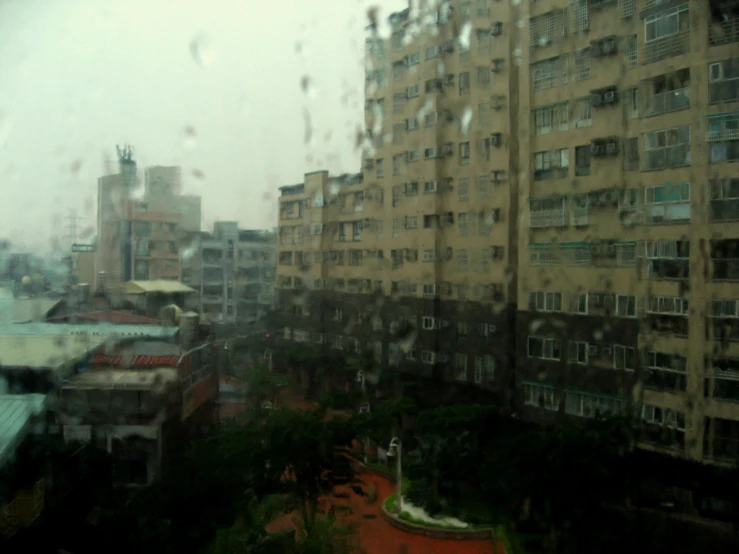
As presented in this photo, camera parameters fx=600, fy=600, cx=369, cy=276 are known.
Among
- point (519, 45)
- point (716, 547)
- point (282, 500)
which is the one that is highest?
point (519, 45)

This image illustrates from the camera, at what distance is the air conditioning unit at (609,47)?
2440 millimetres

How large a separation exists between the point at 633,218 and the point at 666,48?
2.12 ft

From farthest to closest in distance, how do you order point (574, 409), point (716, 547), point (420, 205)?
1. point (420, 205)
2. point (574, 409)
3. point (716, 547)

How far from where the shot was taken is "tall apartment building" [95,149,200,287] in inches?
112

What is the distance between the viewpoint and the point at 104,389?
6.88 ft

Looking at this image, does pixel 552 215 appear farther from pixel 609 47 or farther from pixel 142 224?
pixel 142 224

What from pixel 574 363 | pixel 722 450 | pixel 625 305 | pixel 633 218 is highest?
pixel 633 218

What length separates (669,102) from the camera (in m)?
2.23

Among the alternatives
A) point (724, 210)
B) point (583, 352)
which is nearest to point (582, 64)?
point (724, 210)

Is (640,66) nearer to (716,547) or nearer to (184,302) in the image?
(716,547)

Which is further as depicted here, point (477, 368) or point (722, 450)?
point (477, 368)

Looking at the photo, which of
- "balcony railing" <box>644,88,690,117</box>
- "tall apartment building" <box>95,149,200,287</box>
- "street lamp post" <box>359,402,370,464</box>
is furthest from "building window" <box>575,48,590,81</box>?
"tall apartment building" <box>95,149,200,287</box>

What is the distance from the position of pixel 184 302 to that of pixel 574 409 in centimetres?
184

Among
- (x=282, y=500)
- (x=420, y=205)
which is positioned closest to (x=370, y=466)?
(x=282, y=500)
